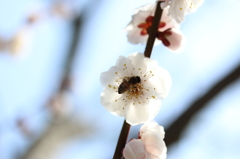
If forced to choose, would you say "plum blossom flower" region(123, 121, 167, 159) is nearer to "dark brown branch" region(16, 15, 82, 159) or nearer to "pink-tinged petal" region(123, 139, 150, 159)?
"pink-tinged petal" region(123, 139, 150, 159)

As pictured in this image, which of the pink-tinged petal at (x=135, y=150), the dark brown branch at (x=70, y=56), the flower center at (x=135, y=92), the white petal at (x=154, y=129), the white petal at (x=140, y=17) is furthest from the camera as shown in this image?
the dark brown branch at (x=70, y=56)

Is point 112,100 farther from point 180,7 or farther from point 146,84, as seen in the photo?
point 180,7

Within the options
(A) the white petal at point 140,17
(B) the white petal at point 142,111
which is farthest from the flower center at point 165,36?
(B) the white petal at point 142,111

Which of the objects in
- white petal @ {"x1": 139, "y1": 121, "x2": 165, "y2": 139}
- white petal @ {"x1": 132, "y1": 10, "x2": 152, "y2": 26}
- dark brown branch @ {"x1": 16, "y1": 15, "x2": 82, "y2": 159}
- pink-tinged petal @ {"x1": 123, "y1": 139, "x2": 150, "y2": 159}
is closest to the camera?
pink-tinged petal @ {"x1": 123, "y1": 139, "x2": 150, "y2": 159}

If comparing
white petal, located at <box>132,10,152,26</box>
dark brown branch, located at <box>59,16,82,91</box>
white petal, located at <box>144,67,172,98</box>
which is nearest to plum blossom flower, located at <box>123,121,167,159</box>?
white petal, located at <box>144,67,172,98</box>

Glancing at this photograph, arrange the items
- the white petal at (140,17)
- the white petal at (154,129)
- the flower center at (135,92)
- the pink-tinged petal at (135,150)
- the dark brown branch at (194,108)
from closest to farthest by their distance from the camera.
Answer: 1. the pink-tinged petal at (135,150)
2. the white petal at (154,129)
3. the flower center at (135,92)
4. the white petal at (140,17)
5. the dark brown branch at (194,108)

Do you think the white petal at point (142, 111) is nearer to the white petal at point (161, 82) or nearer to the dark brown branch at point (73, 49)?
the white petal at point (161, 82)
